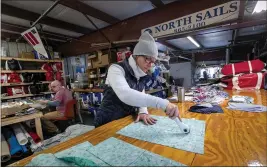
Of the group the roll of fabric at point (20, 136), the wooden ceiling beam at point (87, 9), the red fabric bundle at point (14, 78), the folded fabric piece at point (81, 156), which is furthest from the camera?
the red fabric bundle at point (14, 78)

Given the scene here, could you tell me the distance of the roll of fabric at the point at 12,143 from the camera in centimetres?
203

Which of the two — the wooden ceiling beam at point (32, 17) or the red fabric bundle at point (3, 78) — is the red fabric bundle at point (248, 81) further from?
the red fabric bundle at point (3, 78)

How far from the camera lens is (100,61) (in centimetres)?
417

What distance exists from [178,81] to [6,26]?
20.1ft

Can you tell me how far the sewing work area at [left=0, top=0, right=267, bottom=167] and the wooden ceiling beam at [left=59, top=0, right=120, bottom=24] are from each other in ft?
0.06

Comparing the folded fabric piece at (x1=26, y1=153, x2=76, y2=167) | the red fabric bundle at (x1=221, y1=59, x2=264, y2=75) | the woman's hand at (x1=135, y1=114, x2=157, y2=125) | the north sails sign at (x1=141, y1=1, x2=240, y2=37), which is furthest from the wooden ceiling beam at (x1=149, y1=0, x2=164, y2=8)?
the folded fabric piece at (x1=26, y1=153, x2=76, y2=167)

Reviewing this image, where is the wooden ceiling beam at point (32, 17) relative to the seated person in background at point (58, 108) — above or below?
above

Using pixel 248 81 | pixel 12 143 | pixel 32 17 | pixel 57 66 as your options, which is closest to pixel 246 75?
pixel 248 81

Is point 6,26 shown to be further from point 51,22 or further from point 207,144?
point 207,144

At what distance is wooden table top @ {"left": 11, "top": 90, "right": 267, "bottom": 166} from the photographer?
63cm

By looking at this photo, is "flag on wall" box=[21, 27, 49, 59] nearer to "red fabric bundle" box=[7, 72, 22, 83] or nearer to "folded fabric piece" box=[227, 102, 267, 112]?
"red fabric bundle" box=[7, 72, 22, 83]

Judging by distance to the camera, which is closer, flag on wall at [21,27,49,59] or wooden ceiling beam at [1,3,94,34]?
wooden ceiling beam at [1,3,94,34]

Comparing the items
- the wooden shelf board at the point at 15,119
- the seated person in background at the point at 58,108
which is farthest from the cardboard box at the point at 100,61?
the wooden shelf board at the point at 15,119

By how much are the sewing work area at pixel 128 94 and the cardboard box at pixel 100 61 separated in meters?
0.03
